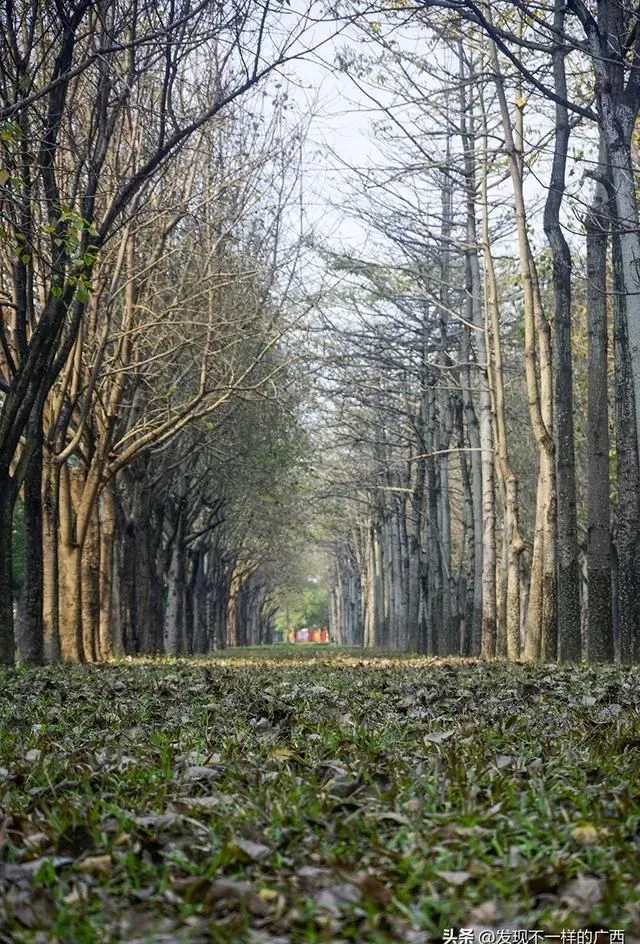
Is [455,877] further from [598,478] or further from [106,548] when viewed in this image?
[106,548]

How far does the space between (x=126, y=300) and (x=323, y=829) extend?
52.8 ft

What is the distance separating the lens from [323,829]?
3.70 m

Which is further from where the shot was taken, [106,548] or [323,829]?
[106,548]

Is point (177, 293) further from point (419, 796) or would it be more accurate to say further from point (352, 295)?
point (419, 796)

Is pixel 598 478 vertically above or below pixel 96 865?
above

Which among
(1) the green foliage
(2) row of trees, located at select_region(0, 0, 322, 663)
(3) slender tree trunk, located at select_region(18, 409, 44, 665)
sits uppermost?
(2) row of trees, located at select_region(0, 0, 322, 663)

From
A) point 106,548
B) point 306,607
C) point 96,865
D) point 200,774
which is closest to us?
point 96,865

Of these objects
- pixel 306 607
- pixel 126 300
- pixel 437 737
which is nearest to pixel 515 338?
pixel 126 300

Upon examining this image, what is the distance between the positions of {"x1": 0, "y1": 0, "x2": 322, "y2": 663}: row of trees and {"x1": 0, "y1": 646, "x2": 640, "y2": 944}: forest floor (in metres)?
4.97

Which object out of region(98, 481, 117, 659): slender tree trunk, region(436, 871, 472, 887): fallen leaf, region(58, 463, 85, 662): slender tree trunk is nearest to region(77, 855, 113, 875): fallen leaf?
region(436, 871, 472, 887): fallen leaf

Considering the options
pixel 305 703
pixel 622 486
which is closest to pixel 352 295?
pixel 622 486

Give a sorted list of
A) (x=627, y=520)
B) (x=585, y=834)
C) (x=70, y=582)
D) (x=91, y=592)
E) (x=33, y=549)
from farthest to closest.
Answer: (x=91, y=592) → (x=70, y=582) → (x=33, y=549) → (x=627, y=520) → (x=585, y=834)

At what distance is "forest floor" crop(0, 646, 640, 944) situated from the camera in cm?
279

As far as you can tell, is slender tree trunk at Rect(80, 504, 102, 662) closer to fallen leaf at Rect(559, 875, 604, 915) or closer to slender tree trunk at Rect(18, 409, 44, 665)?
slender tree trunk at Rect(18, 409, 44, 665)
